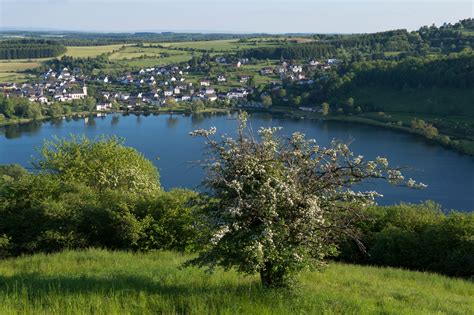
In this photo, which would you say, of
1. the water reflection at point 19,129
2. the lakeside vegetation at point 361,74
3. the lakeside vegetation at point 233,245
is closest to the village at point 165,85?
the lakeside vegetation at point 361,74

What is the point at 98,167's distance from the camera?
65.1ft

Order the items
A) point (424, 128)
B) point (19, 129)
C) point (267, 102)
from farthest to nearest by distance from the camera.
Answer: point (267, 102) < point (19, 129) < point (424, 128)

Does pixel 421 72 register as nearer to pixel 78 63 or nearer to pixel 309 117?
pixel 309 117

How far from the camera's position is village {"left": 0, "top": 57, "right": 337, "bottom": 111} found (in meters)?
112

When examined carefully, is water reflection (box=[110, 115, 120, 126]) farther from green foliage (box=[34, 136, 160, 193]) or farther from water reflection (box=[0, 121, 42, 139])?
green foliage (box=[34, 136, 160, 193])

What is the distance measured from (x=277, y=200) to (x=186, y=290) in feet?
6.70

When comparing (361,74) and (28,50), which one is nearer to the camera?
(361,74)

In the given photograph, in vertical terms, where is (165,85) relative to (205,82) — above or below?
below

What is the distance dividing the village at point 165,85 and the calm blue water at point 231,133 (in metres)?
17.6

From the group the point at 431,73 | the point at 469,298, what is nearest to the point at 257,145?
the point at 469,298

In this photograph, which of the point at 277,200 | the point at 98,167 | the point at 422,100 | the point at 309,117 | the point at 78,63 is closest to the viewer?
the point at 277,200

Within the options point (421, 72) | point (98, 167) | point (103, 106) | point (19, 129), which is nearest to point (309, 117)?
point (421, 72)

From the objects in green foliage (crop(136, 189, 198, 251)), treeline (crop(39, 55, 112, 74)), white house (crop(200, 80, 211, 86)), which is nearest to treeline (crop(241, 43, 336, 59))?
white house (crop(200, 80, 211, 86))

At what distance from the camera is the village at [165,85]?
4407 inches
